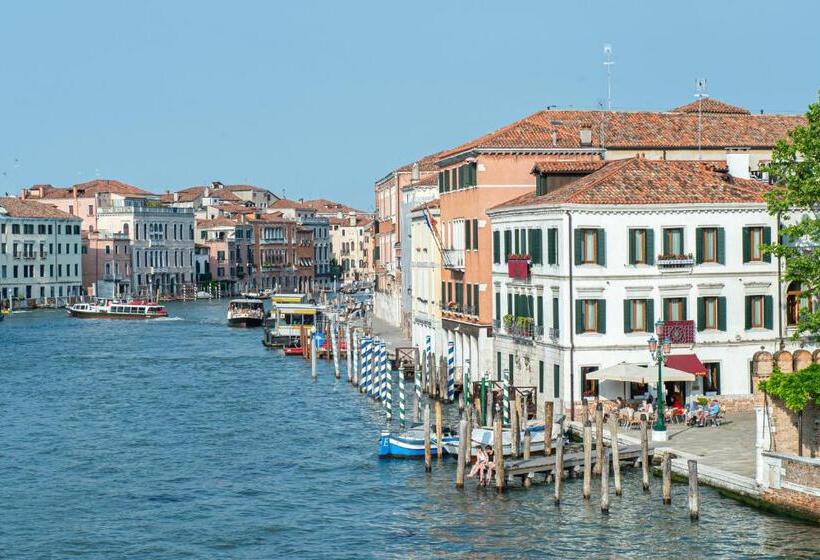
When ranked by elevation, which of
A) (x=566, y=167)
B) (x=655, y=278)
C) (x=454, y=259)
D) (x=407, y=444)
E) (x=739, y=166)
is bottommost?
(x=407, y=444)

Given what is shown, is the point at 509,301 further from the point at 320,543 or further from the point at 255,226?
the point at 255,226

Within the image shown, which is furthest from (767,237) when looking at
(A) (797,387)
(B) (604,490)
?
(B) (604,490)

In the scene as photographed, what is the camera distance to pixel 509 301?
153 feet

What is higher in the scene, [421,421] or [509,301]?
[509,301]

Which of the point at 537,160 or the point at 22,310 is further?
the point at 22,310

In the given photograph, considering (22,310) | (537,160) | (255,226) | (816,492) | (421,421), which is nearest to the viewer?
(816,492)

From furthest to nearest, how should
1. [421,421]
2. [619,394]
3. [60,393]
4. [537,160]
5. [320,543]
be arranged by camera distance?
[60,393] < [537,160] < [421,421] < [619,394] < [320,543]

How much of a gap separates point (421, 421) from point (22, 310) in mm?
97101

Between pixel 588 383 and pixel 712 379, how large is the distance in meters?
3.35

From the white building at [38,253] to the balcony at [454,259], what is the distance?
88.6 m

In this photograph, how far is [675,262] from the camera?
40875mm

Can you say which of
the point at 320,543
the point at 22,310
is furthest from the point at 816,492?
the point at 22,310

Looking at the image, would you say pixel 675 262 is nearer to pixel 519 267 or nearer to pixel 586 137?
pixel 519 267

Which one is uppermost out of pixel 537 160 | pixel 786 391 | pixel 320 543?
pixel 537 160
